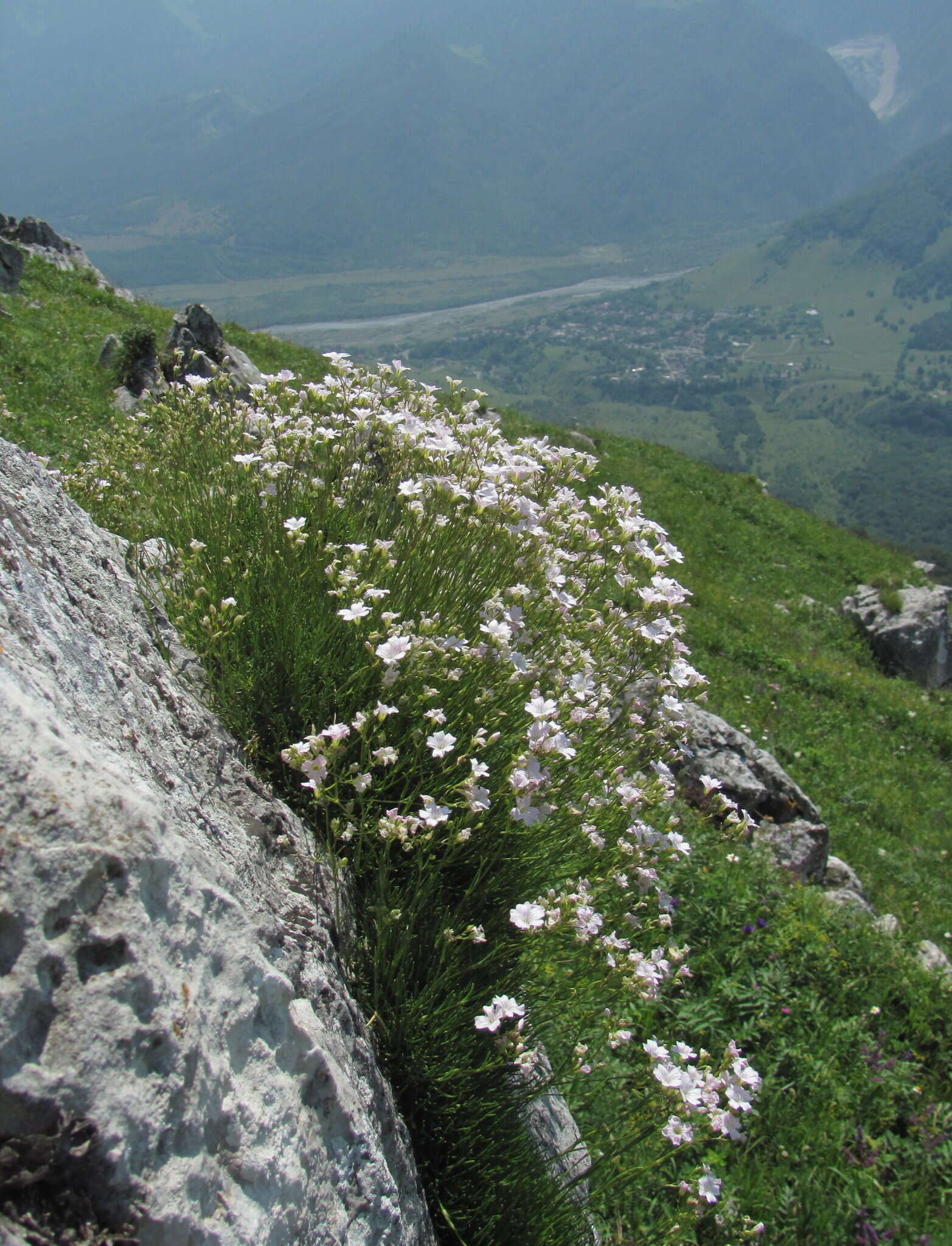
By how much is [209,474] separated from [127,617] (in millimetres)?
1653

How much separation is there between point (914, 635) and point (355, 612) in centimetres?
1682

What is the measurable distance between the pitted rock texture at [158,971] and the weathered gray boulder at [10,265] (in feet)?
54.9

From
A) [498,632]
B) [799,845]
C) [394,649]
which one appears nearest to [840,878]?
[799,845]

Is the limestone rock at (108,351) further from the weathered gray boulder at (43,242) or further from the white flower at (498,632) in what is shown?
the white flower at (498,632)

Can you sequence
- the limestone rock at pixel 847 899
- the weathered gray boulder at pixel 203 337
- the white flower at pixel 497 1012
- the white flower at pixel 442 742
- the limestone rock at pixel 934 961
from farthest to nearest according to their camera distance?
the weathered gray boulder at pixel 203 337 → the limestone rock at pixel 847 899 → the limestone rock at pixel 934 961 → the white flower at pixel 442 742 → the white flower at pixel 497 1012

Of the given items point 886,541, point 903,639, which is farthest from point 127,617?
point 886,541

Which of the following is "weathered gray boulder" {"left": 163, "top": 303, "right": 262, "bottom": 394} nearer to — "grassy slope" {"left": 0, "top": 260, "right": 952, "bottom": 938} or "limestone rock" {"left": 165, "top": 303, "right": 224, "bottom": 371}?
"limestone rock" {"left": 165, "top": 303, "right": 224, "bottom": 371}

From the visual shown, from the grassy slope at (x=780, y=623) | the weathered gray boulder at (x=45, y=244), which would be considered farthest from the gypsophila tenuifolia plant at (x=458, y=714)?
the weathered gray boulder at (x=45, y=244)

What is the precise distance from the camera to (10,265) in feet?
52.1

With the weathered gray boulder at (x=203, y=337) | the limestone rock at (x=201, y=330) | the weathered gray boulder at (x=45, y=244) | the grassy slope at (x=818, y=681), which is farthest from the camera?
the weathered gray boulder at (x=45, y=244)

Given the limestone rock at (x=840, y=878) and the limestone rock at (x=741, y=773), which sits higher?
the limestone rock at (x=741, y=773)

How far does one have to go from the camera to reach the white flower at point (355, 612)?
2863mm

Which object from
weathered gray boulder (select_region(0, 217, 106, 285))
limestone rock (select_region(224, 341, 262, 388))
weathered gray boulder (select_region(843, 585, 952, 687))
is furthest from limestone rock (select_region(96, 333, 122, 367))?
weathered gray boulder (select_region(843, 585, 952, 687))

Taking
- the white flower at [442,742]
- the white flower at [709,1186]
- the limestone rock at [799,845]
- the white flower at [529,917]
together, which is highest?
the white flower at [442,742]
